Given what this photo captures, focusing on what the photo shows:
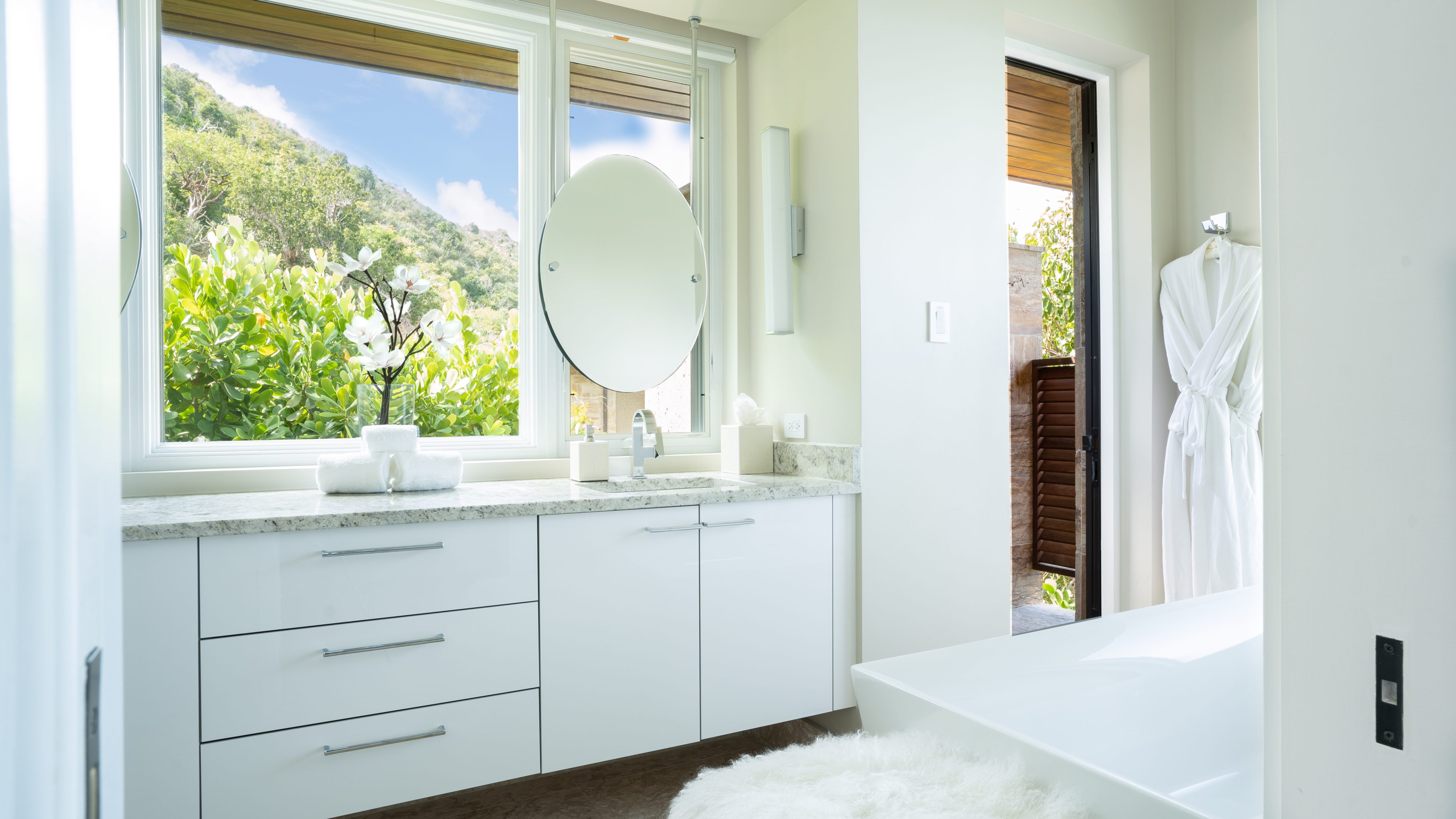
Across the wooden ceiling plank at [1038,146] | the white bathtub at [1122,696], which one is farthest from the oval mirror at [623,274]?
the wooden ceiling plank at [1038,146]

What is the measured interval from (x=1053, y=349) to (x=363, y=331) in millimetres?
3482

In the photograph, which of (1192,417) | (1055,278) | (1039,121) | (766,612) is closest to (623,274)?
(766,612)

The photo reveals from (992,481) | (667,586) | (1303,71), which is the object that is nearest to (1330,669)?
(1303,71)

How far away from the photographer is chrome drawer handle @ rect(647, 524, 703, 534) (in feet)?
6.62

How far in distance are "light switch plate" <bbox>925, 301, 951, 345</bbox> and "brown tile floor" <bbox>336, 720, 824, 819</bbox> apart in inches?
51.5

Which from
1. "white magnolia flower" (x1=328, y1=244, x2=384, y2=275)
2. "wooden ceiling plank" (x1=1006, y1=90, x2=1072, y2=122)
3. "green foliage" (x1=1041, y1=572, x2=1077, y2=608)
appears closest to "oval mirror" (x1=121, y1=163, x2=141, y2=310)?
"white magnolia flower" (x1=328, y1=244, x2=384, y2=275)

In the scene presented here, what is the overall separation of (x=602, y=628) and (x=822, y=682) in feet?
2.37

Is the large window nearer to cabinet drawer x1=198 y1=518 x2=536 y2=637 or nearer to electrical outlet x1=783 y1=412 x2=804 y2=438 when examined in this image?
cabinet drawer x1=198 y1=518 x2=536 y2=637

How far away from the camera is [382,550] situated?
171 cm

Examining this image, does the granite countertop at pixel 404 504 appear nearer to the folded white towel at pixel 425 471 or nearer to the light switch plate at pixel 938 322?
the folded white towel at pixel 425 471

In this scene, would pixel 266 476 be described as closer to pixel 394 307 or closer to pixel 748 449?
pixel 394 307

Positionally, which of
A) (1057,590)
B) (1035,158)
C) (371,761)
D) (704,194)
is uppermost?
(1035,158)

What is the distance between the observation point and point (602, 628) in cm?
194

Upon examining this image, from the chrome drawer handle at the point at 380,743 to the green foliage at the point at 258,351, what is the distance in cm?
98
